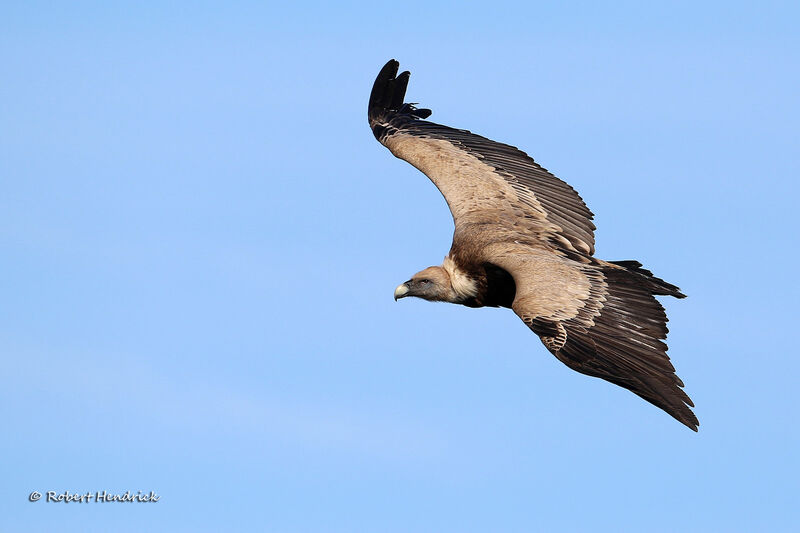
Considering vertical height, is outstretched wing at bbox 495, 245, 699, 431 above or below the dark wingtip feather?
below

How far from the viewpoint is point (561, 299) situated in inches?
489

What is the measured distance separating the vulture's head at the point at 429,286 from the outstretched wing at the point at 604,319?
1.06 m

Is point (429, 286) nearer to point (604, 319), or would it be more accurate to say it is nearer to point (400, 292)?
point (400, 292)

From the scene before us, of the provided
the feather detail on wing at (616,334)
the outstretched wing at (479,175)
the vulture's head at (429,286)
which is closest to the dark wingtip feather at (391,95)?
the outstretched wing at (479,175)

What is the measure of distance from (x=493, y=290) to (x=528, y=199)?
1708 mm

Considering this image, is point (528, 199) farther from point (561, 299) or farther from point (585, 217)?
point (561, 299)

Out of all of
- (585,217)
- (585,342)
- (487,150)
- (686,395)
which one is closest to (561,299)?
(585,342)

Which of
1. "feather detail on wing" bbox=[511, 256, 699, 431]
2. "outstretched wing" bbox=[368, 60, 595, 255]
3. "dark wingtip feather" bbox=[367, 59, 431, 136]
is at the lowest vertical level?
"feather detail on wing" bbox=[511, 256, 699, 431]

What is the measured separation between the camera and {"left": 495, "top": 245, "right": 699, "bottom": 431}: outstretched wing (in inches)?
444

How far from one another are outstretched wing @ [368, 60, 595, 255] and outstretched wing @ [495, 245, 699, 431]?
3.98 feet

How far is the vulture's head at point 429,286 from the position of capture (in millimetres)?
14516

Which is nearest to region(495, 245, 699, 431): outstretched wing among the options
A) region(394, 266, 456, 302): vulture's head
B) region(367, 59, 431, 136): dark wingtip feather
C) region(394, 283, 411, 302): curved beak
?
region(394, 266, 456, 302): vulture's head

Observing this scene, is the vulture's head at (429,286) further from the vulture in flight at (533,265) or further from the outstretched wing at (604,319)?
the outstretched wing at (604,319)

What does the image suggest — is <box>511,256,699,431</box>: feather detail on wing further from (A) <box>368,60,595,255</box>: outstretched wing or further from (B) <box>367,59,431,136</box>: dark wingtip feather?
(B) <box>367,59,431,136</box>: dark wingtip feather
